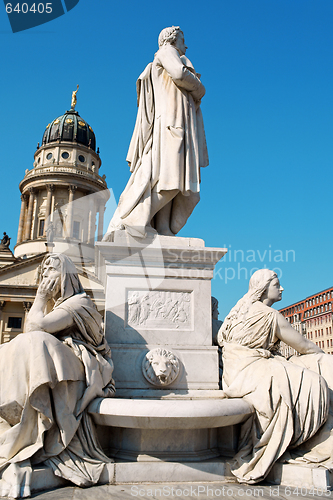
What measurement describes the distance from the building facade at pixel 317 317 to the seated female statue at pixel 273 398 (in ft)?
195

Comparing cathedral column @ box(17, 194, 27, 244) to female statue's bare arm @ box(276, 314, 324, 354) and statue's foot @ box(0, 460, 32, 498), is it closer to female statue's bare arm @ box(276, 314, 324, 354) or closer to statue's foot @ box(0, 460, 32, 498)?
female statue's bare arm @ box(276, 314, 324, 354)

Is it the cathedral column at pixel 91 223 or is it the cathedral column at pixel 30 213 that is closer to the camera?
the cathedral column at pixel 91 223

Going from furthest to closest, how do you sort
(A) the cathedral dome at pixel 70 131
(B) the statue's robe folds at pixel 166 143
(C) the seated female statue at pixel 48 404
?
(A) the cathedral dome at pixel 70 131 < (B) the statue's robe folds at pixel 166 143 < (C) the seated female statue at pixel 48 404

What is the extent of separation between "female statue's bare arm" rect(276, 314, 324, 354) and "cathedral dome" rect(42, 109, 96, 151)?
6667 centimetres

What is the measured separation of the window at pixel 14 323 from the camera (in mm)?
49188

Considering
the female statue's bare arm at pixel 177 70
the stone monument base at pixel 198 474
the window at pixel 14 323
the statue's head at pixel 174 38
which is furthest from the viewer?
the window at pixel 14 323

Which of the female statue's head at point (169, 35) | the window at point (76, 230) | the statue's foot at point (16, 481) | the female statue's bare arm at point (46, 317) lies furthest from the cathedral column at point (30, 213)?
the statue's foot at point (16, 481)

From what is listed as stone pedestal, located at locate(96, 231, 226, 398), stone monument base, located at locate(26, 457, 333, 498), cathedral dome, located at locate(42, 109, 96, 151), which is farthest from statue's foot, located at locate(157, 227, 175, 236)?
cathedral dome, located at locate(42, 109, 96, 151)

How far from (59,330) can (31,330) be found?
0.22m

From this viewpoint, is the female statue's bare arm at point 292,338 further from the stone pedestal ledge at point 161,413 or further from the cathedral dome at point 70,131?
the cathedral dome at point 70,131

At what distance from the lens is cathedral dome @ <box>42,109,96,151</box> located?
66938 millimetres

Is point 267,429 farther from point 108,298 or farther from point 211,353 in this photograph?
point 108,298

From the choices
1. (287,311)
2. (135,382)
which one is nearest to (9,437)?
(135,382)

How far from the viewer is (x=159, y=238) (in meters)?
4.51
